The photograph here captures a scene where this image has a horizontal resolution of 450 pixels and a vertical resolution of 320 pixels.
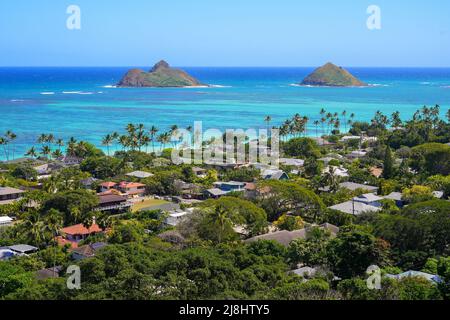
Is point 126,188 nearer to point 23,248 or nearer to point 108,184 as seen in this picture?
point 108,184

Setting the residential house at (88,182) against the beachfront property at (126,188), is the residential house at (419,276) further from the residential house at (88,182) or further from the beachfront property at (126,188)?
the residential house at (88,182)

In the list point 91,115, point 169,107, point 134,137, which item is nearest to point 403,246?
point 134,137

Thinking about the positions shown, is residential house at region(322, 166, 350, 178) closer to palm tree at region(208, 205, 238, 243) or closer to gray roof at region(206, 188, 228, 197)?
gray roof at region(206, 188, 228, 197)

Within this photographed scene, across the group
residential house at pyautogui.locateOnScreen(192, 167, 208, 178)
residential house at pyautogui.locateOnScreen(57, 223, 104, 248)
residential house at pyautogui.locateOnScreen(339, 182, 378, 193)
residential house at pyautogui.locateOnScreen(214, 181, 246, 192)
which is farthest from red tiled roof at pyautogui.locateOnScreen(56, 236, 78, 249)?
residential house at pyautogui.locateOnScreen(339, 182, 378, 193)

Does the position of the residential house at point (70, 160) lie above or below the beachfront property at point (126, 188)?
above

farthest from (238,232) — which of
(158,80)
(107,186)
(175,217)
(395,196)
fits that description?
(158,80)

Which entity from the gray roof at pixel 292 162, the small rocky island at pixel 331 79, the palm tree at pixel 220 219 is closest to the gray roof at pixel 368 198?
the palm tree at pixel 220 219
